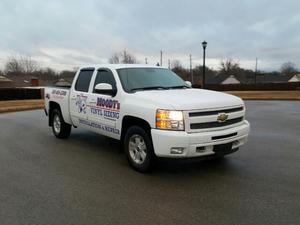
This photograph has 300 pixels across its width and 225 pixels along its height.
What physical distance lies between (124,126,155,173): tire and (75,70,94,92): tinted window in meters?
2.10

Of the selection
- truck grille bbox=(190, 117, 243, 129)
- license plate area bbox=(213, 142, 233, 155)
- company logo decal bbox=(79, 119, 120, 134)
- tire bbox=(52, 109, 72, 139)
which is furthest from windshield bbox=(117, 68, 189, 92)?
tire bbox=(52, 109, 72, 139)

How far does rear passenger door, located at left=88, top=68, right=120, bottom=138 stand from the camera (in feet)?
20.0

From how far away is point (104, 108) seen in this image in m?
6.41

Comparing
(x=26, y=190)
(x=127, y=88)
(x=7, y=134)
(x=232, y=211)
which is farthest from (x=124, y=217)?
(x=7, y=134)

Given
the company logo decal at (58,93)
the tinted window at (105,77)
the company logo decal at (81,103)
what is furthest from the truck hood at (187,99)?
the company logo decal at (58,93)

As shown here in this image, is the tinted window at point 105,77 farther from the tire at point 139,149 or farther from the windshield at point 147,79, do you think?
the tire at point 139,149

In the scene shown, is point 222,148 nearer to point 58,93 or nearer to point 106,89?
point 106,89

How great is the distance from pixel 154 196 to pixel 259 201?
1.43 m

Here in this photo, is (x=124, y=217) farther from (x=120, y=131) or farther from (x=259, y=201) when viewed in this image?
(x=120, y=131)

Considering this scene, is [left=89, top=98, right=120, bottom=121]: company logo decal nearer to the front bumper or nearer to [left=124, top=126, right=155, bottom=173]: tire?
[left=124, top=126, right=155, bottom=173]: tire

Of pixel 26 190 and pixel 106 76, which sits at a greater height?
pixel 106 76

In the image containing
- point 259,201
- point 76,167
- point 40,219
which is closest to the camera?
point 40,219

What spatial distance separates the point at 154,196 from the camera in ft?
14.6

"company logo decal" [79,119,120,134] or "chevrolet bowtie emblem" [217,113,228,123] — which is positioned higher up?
"chevrolet bowtie emblem" [217,113,228,123]
